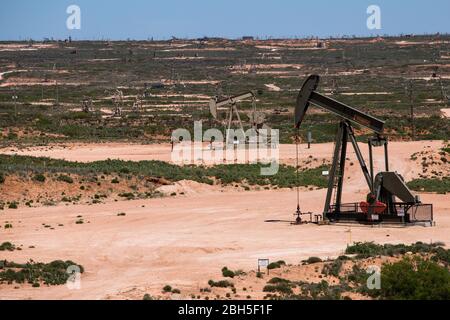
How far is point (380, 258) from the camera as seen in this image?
22422mm

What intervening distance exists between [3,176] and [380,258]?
1874 centimetres

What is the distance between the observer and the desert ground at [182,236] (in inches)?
837

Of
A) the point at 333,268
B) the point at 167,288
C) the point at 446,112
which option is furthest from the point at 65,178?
the point at 446,112

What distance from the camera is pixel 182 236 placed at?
28484mm

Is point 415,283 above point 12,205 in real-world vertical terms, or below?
below

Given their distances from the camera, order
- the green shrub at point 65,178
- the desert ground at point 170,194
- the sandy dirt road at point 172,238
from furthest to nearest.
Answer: the green shrub at point 65,178
the desert ground at point 170,194
the sandy dirt road at point 172,238

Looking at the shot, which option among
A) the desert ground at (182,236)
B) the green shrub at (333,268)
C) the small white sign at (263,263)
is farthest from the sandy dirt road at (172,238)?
the green shrub at (333,268)

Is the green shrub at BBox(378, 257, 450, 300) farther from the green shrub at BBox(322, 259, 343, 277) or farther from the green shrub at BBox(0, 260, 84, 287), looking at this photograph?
the green shrub at BBox(0, 260, 84, 287)

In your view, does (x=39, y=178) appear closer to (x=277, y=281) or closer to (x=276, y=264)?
(x=276, y=264)

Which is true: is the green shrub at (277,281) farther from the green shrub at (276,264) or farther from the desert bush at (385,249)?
the desert bush at (385,249)
